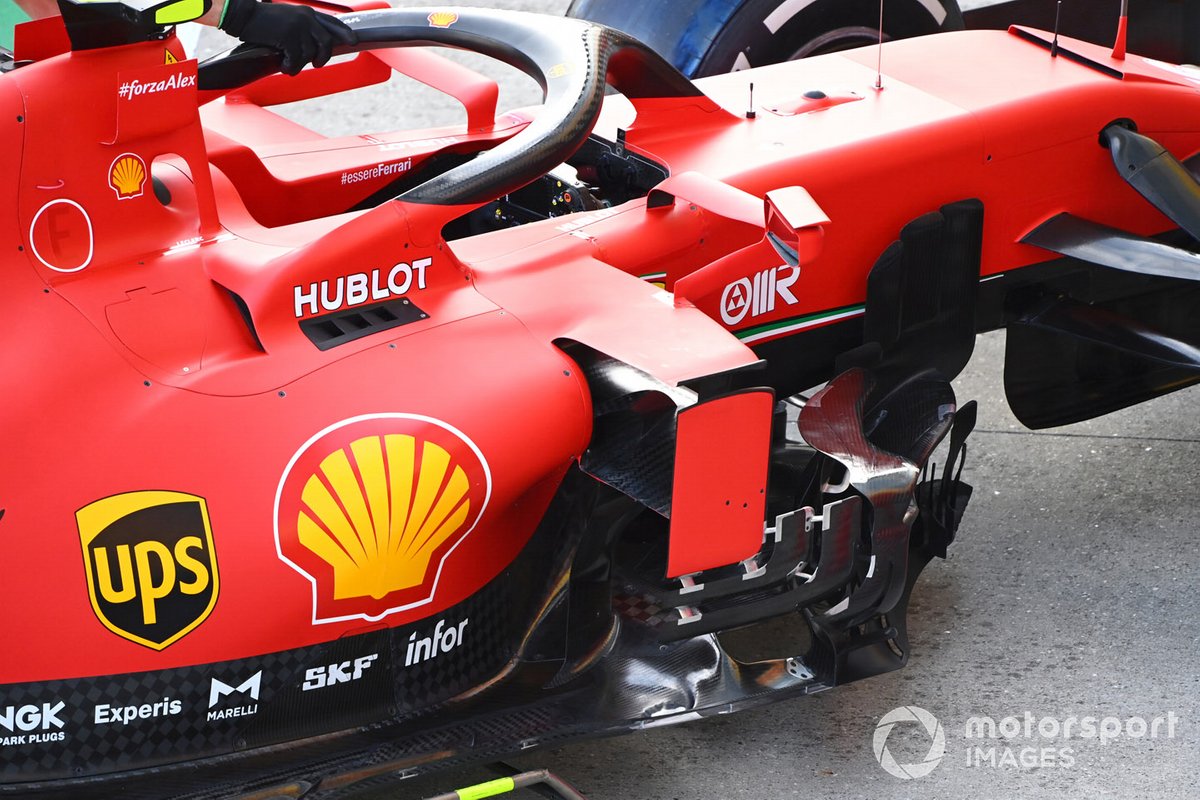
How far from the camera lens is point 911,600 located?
3.80 meters

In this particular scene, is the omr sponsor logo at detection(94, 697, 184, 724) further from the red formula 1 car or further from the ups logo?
the ups logo

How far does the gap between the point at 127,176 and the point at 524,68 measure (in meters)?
0.95

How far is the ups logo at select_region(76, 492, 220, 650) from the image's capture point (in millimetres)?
2557

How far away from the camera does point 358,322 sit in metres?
2.87

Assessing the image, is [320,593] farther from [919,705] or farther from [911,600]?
[911,600]

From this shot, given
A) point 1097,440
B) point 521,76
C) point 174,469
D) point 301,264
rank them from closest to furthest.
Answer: point 174,469
point 301,264
point 1097,440
point 521,76

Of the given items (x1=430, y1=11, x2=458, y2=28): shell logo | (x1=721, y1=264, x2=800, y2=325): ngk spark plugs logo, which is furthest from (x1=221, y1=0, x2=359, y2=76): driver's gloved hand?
(x1=721, y1=264, x2=800, y2=325): ngk spark plugs logo

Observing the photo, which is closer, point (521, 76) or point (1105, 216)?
point (1105, 216)

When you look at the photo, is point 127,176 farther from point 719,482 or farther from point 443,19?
point 719,482

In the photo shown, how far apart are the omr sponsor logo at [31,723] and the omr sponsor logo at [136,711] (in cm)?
6

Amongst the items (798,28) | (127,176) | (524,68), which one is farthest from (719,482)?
(798,28)

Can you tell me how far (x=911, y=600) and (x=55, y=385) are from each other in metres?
2.12

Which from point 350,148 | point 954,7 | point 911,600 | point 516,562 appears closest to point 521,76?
point 954,7

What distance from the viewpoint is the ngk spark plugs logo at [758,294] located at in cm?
332
